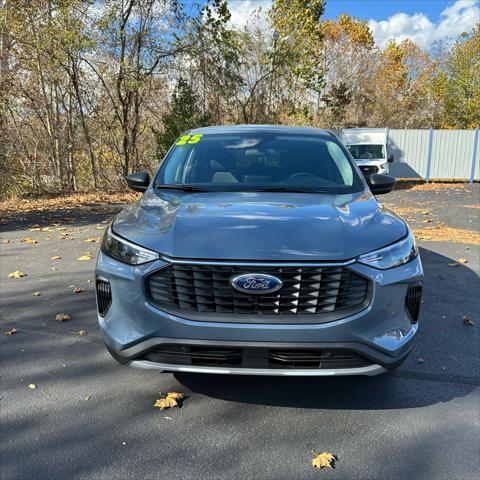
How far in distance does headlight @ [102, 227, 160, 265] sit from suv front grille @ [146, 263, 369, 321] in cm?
16

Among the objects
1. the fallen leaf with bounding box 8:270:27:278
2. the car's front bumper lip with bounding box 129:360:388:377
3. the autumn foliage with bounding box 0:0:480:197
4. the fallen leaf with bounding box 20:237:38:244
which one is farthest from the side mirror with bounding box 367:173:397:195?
the autumn foliage with bounding box 0:0:480:197

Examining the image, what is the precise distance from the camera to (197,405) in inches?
108

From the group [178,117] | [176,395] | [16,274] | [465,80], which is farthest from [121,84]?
[465,80]

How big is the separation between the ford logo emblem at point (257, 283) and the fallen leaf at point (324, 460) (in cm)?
87

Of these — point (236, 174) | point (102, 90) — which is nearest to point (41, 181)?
point (102, 90)

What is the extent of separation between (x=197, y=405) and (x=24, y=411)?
3.31 feet

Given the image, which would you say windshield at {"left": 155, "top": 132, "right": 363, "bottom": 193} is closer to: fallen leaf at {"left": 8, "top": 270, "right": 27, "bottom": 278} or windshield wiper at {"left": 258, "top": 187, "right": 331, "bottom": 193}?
windshield wiper at {"left": 258, "top": 187, "right": 331, "bottom": 193}

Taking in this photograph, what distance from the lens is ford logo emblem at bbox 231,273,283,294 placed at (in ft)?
7.46

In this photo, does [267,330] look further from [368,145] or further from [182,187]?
[368,145]

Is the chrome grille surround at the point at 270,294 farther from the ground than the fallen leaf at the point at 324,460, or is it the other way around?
the chrome grille surround at the point at 270,294

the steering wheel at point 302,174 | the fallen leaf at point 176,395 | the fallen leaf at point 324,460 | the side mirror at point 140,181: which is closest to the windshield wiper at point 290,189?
the steering wheel at point 302,174

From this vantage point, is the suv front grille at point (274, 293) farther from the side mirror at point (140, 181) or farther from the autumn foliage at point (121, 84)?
the autumn foliage at point (121, 84)

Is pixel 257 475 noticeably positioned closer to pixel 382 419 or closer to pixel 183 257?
pixel 382 419

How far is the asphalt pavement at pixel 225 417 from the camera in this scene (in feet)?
7.30
